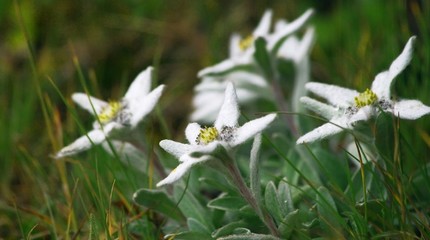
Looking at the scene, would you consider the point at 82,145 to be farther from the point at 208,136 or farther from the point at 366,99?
the point at 366,99

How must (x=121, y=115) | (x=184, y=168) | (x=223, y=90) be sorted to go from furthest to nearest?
1. (x=223, y=90)
2. (x=121, y=115)
3. (x=184, y=168)

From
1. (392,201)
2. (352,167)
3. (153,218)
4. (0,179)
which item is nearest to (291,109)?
(352,167)

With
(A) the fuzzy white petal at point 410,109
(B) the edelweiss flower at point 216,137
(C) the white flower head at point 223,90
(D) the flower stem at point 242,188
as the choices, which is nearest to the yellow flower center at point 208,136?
(B) the edelweiss flower at point 216,137

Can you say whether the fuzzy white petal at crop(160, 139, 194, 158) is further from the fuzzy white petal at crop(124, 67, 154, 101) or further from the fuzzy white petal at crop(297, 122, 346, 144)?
the fuzzy white petal at crop(124, 67, 154, 101)

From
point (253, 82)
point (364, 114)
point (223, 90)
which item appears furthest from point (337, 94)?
point (223, 90)

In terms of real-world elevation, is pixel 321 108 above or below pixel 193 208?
above

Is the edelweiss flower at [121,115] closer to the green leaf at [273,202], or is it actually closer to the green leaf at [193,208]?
the green leaf at [193,208]

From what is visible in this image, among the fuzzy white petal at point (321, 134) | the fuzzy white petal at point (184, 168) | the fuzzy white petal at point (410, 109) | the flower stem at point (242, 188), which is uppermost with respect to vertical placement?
the fuzzy white petal at point (410, 109)
